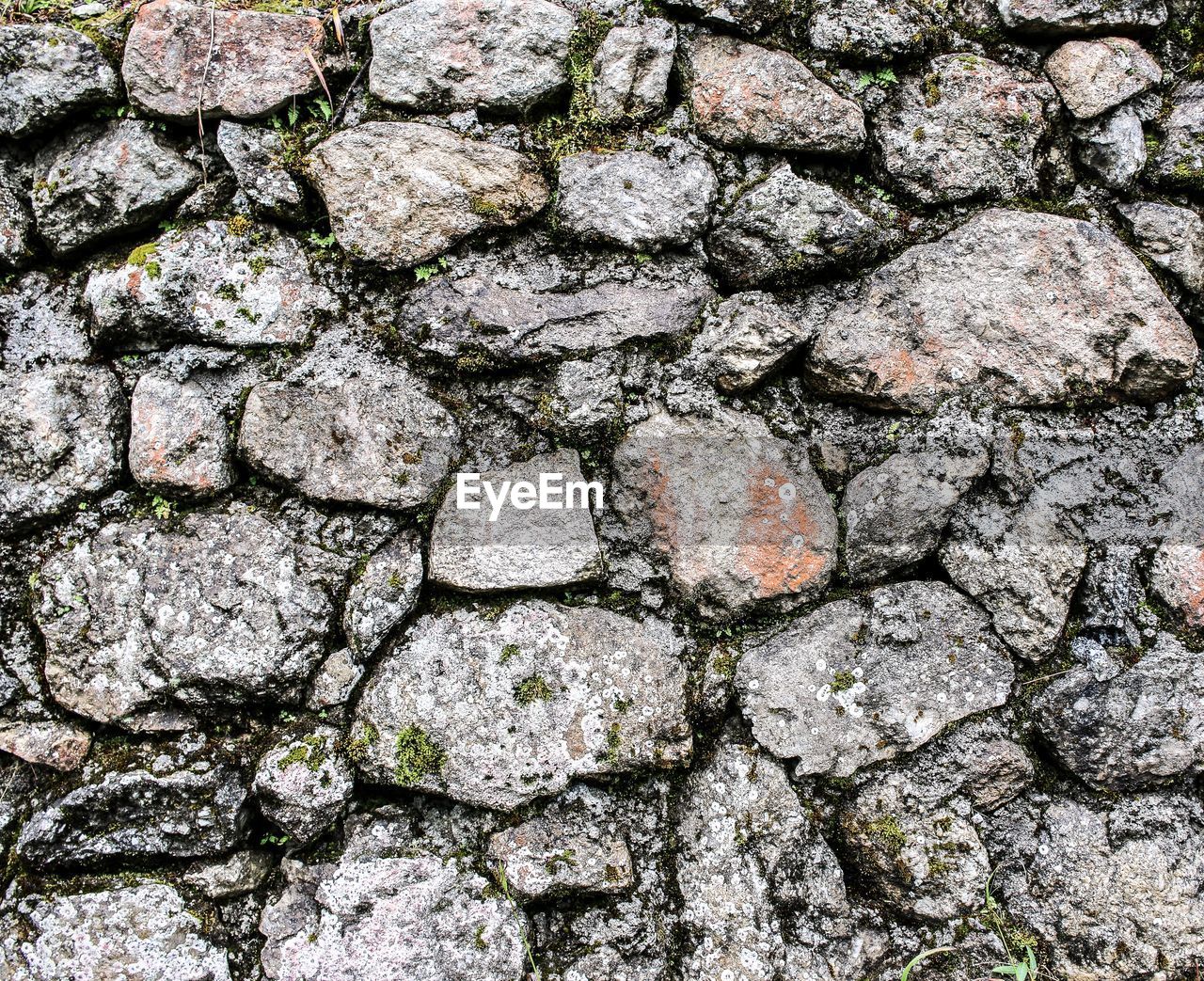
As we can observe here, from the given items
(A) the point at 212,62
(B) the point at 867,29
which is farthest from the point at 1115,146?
(A) the point at 212,62

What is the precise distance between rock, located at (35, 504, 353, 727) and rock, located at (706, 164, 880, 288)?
122 cm

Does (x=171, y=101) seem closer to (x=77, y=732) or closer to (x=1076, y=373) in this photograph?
(x=77, y=732)

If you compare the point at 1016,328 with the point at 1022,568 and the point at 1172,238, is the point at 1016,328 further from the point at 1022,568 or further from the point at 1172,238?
the point at 1022,568

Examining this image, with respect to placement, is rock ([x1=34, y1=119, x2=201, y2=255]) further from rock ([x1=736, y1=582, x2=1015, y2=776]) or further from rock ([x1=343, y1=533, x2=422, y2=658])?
rock ([x1=736, y1=582, x2=1015, y2=776])

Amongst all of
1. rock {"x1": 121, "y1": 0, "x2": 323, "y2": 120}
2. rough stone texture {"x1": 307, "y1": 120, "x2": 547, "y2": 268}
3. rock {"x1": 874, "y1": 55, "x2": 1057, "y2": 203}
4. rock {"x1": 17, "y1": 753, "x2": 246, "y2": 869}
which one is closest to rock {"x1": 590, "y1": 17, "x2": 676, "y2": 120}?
rough stone texture {"x1": 307, "y1": 120, "x2": 547, "y2": 268}

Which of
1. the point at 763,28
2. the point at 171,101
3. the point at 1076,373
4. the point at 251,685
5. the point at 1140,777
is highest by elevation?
the point at 763,28

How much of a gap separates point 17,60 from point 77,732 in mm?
1545

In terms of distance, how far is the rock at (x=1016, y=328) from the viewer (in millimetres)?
1805

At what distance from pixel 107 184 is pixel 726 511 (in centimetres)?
164

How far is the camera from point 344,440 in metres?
1.79

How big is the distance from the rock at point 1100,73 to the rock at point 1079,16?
0.11 feet

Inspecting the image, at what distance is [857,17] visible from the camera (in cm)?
186

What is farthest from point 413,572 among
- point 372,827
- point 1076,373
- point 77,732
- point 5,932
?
point 1076,373

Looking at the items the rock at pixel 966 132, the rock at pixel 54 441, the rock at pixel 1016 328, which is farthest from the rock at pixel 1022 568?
the rock at pixel 54 441
